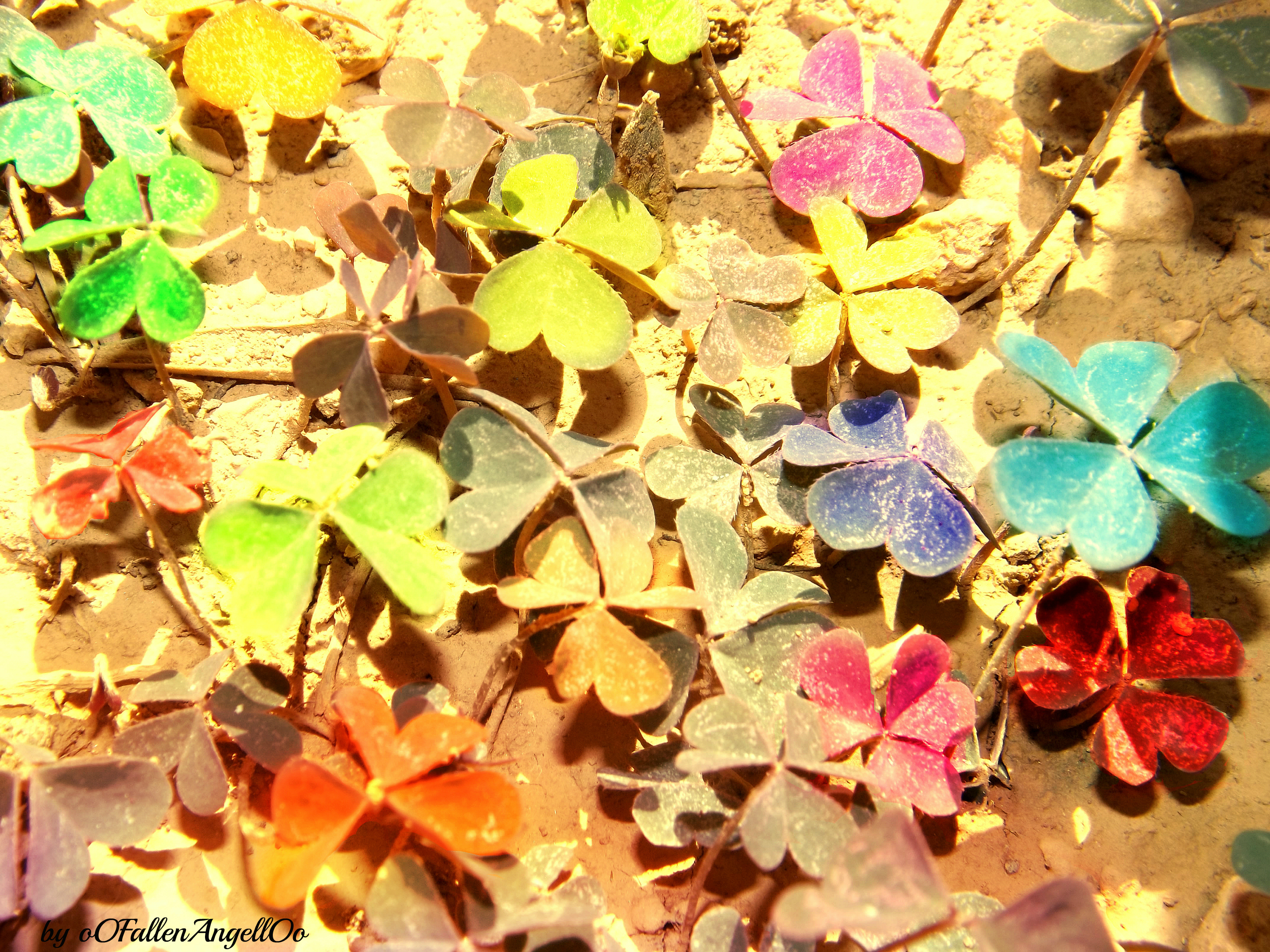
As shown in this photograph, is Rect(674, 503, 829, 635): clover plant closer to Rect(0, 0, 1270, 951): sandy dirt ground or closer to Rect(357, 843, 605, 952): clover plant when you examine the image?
Rect(0, 0, 1270, 951): sandy dirt ground

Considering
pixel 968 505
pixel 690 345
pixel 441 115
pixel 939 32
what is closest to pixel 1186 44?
pixel 939 32

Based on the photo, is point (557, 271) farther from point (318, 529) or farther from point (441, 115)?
point (318, 529)

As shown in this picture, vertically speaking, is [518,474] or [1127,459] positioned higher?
[1127,459]

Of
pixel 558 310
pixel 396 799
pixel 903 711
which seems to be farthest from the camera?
pixel 558 310

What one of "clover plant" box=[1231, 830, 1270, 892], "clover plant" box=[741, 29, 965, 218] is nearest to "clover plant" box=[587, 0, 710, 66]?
"clover plant" box=[741, 29, 965, 218]

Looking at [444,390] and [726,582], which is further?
[444,390]

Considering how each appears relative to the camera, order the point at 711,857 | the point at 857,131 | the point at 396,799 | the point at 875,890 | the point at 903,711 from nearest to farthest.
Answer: the point at 875,890 < the point at 396,799 < the point at 711,857 < the point at 903,711 < the point at 857,131

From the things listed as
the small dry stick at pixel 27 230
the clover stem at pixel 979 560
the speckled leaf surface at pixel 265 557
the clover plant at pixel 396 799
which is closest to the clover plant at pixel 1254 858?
the clover stem at pixel 979 560

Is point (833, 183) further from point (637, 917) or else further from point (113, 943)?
point (113, 943)

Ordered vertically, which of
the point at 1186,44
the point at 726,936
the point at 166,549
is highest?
the point at 1186,44
